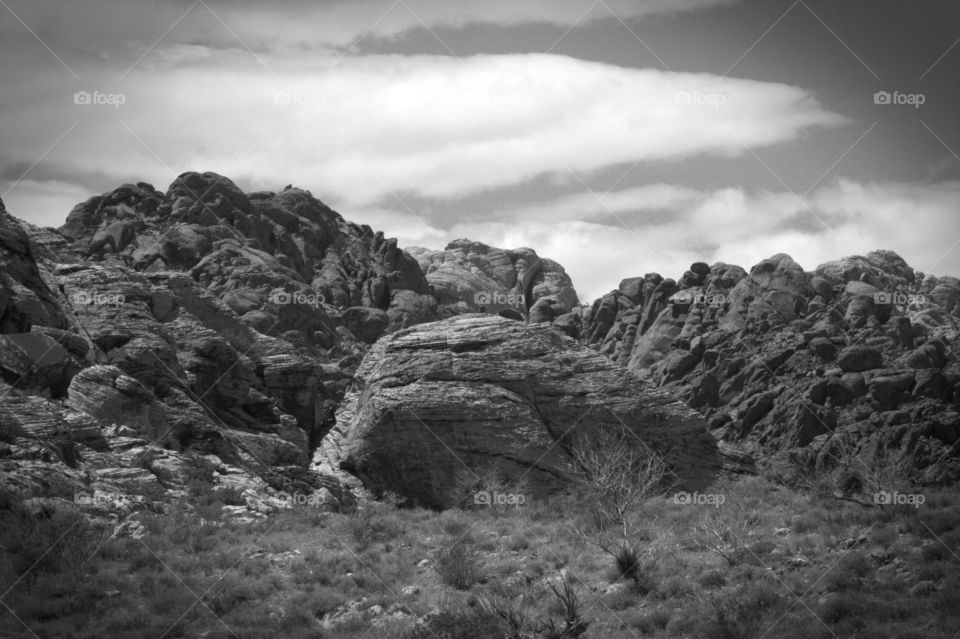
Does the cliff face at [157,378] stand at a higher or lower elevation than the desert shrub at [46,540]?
higher

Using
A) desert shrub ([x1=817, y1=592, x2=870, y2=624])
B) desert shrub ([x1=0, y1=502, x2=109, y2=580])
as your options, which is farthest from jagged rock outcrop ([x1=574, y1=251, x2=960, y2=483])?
desert shrub ([x1=0, y1=502, x2=109, y2=580])

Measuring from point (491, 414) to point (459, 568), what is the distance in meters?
20.5

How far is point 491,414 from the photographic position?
46.7 m

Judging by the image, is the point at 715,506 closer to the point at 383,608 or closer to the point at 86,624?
the point at 383,608

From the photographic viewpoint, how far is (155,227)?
111500 millimetres

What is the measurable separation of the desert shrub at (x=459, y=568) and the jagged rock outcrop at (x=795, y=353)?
4429 cm

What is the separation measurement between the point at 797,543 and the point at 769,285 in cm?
11351

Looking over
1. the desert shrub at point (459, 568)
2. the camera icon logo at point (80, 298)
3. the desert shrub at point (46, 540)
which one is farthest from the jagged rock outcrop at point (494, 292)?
the desert shrub at point (46, 540)

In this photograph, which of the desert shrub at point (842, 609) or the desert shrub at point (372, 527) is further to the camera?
the desert shrub at point (372, 527)

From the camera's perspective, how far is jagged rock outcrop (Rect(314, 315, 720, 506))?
150ft

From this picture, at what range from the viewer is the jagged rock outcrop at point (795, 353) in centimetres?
9375

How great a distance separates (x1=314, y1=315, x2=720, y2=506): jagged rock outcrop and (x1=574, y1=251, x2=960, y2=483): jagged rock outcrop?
2185 centimetres

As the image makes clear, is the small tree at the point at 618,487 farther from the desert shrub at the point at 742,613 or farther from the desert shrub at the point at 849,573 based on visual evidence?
the desert shrub at the point at 849,573

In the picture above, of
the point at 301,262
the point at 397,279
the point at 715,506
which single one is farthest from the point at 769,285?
the point at 715,506
